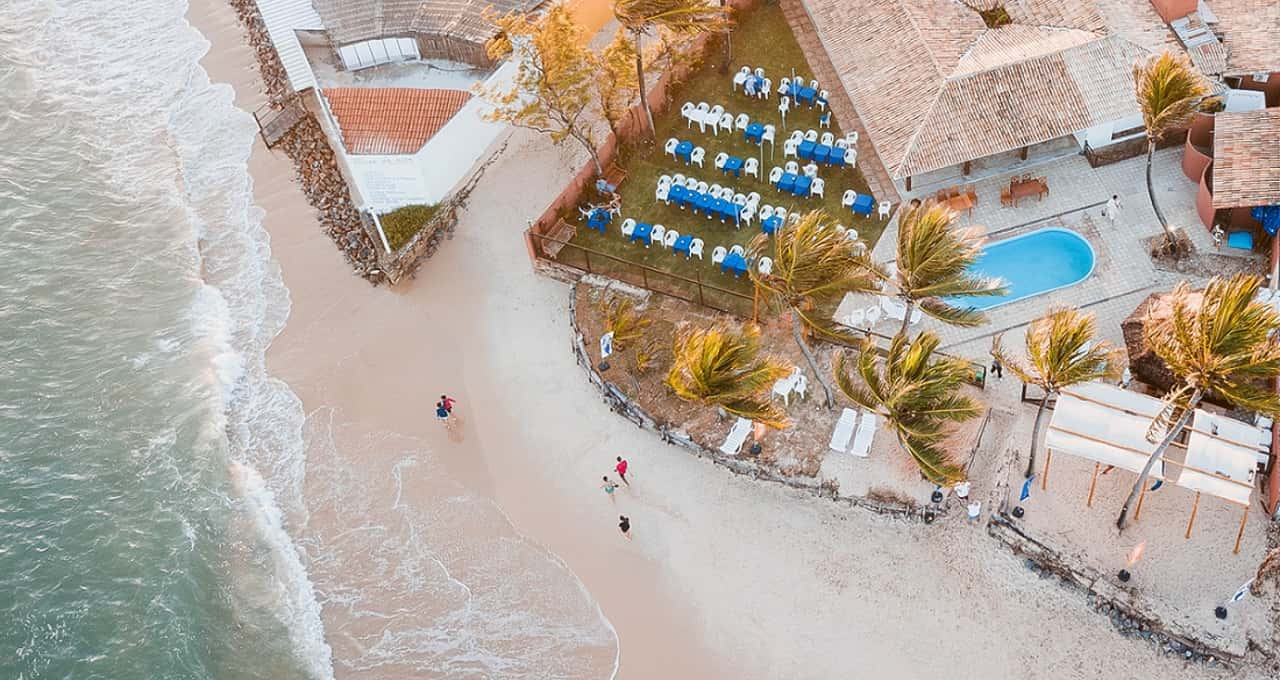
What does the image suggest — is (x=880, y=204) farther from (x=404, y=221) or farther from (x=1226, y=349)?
(x=404, y=221)

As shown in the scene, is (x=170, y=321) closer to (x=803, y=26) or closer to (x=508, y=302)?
(x=508, y=302)

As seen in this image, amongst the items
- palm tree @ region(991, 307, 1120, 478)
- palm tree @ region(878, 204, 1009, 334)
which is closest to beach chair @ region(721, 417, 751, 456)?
palm tree @ region(878, 204, 1009, 334)

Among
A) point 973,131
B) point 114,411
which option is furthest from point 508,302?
point 973,131

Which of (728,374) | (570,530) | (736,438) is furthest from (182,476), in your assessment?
(728,374)

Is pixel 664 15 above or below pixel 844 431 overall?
above

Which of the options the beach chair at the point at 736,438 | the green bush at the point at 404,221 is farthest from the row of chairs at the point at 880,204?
the green bush at the point at 404,221

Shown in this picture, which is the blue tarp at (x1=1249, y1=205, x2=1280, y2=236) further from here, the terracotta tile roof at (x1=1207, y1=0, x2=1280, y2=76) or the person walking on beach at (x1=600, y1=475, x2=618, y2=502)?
the person walking on beach at (x1=600, y1=475, x2=618, y2=502)

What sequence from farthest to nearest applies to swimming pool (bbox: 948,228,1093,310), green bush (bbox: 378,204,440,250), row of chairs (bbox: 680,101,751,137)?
1. row of chairs (bbox: 680,101,751,137)
2. green bush (bbox: 378,204,440,250)
3. swimming pool (bbox: 948,228,1093,310)

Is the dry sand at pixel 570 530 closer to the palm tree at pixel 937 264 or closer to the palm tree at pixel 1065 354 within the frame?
Result: the palm tree at pixel 1065 354
